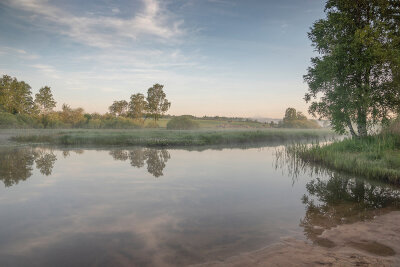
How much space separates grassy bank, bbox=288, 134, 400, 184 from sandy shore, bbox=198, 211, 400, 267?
24.0 feet

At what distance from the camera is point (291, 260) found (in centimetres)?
479

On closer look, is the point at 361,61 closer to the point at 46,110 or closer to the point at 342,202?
the point at 342,202

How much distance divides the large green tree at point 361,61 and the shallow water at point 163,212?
8089 millimetres

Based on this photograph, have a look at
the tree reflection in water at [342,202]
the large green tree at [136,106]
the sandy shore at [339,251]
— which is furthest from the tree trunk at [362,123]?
the large green tree at [136,106]

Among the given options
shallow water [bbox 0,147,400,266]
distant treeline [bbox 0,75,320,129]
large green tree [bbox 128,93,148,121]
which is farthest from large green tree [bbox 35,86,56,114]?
shallow water [bbox 0,147,400,266]

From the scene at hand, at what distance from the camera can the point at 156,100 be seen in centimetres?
7444

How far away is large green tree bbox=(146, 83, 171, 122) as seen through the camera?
74.1m

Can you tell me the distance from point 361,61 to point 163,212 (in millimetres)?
18444

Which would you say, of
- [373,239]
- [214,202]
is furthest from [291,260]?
[214,202]

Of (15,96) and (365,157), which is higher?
(15,96)

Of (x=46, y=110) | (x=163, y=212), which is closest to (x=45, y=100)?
(x=46, y=110)

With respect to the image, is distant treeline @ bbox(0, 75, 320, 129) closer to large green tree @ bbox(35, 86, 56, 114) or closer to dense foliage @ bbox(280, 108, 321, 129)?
large green tree @ bbox(35, 86, 56, 114)

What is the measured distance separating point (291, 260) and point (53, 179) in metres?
13.0

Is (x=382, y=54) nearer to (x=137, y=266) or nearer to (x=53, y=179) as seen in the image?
(x=137, y=266)
